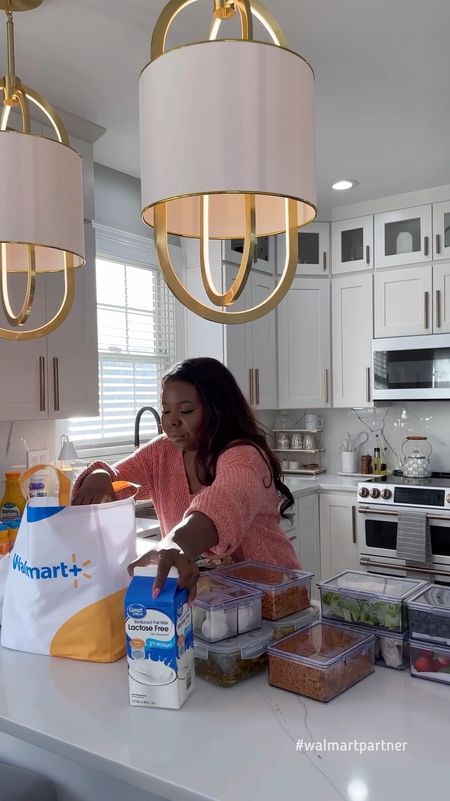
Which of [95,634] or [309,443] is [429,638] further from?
[309,443]

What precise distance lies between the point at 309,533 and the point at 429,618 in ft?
9.42

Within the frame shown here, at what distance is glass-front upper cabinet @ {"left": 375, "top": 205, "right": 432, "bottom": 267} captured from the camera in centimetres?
390

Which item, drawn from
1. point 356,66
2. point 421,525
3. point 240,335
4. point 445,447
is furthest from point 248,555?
point 445,447

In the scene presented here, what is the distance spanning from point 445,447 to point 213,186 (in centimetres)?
357

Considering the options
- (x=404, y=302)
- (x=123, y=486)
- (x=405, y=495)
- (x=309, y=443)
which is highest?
(x=404, y=302)

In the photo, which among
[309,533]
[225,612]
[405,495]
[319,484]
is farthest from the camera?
[319,484]

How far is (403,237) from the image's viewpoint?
399 cm

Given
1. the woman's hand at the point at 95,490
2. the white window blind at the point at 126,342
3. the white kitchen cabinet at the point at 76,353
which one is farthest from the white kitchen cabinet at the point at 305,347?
the woman's hand at the point at 95,490

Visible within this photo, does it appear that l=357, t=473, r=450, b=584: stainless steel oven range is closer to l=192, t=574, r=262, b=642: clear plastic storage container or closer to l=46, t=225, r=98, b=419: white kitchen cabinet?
l=46, t=225, r=98, b=419: white kitchen cabinet

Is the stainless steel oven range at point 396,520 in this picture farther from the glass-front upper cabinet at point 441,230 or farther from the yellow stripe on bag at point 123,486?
the yellow stripe on bag at point 123,486

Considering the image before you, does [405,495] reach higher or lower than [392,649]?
lower

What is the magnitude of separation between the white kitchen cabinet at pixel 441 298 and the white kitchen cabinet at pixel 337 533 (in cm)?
113

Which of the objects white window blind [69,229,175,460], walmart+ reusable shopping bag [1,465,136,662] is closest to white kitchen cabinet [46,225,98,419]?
white window blind [69,229,175,460]

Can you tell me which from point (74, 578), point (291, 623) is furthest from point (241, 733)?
point (74, 578)
